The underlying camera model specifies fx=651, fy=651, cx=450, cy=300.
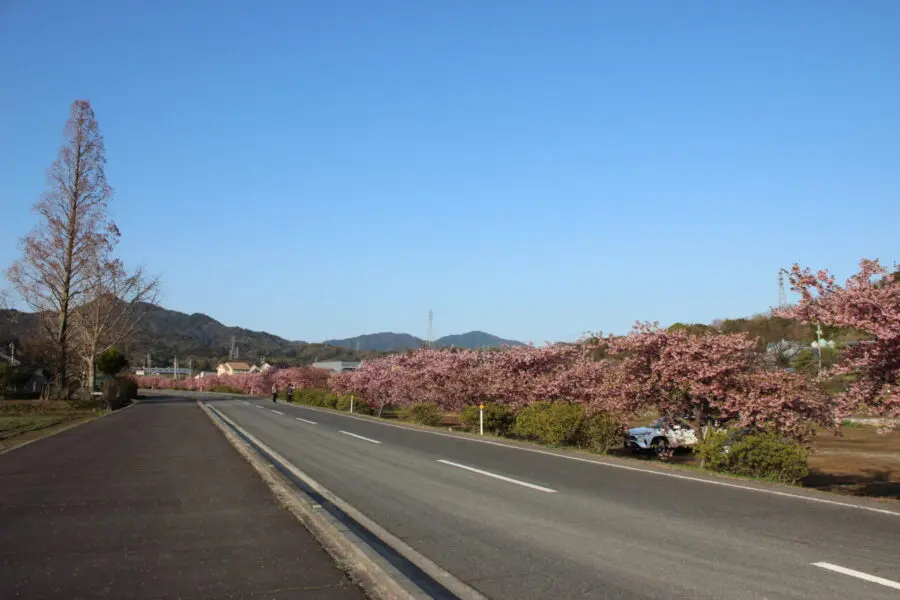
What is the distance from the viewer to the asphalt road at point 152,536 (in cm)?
571

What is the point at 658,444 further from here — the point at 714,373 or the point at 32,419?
the point at 32,419

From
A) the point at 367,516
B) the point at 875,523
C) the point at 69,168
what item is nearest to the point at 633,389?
the point at 875,523

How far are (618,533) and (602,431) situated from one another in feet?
34.8

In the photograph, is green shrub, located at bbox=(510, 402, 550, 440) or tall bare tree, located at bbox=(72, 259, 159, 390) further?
tall bare tree, located at bbox=(72, 259, 159, 390)

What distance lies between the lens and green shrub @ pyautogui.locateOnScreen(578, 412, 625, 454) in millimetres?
17812

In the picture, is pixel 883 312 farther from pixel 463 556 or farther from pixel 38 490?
pixel 38 490

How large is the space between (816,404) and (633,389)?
3972 mm

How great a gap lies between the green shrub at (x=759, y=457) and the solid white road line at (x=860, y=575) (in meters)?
6.70

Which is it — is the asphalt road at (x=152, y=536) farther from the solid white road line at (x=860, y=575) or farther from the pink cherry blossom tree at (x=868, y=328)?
the pink cherry blossom tree at (x=868, y=328)

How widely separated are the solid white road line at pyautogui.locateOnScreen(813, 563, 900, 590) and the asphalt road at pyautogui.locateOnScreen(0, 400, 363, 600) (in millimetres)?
4325

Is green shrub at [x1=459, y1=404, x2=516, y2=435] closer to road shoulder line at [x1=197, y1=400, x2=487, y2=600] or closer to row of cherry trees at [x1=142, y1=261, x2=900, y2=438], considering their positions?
row of cherry trees at [x1=142, y1=261, x2=900, y2=438]

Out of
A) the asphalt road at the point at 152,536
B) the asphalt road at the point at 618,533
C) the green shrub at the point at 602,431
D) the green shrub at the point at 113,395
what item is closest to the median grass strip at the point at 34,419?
the green shrub at the point at 113,395

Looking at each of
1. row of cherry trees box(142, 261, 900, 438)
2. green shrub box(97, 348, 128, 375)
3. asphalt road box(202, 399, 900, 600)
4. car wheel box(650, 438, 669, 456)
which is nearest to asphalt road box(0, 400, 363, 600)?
asphalt road box(202, 399, 900, 600)

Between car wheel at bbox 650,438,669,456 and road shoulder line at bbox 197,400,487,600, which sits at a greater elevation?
road shoulder line at bbox 197,400,487,600
